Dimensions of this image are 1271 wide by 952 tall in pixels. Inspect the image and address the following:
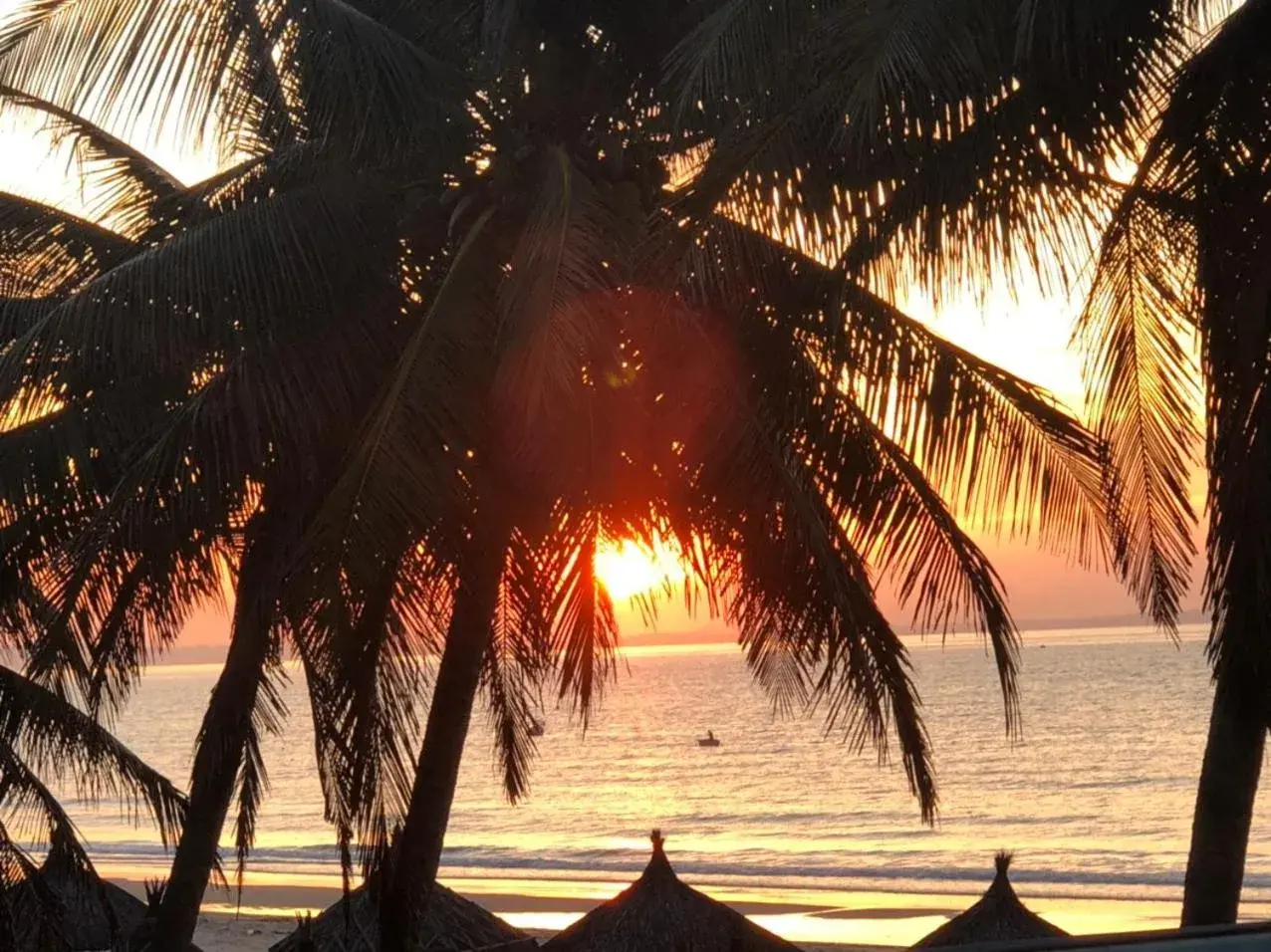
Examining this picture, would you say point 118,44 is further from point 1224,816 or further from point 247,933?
point 247,933

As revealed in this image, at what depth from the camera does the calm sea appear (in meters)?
28.3

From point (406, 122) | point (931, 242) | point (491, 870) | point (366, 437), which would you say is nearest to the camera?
point (931, 242)

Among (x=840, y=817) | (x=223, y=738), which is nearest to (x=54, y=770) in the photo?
(x=223, y=738)

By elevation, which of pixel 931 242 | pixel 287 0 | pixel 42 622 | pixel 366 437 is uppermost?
pixel 287 0

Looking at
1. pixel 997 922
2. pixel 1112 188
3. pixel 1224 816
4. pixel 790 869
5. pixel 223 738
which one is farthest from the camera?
pixel 790 869

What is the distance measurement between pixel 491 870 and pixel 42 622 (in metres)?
26.4

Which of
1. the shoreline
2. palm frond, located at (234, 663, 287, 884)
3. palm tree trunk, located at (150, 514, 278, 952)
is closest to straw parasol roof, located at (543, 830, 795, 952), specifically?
palm frond, located at (234, 663, 287, 884)

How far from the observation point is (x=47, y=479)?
858 cm

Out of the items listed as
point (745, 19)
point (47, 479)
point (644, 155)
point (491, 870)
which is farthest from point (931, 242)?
point (491, 870)

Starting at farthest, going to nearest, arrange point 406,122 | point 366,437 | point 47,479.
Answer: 1. point 47,479
2. point 406,122
3. point 366,437

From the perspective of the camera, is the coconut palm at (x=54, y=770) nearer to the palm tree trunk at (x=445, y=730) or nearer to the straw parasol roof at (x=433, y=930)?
the palm tree trunk at (x=445, y=730)

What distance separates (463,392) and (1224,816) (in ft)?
12.6

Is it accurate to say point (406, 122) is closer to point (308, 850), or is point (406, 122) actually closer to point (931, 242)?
point (931, 242)

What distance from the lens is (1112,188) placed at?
7055 mm
